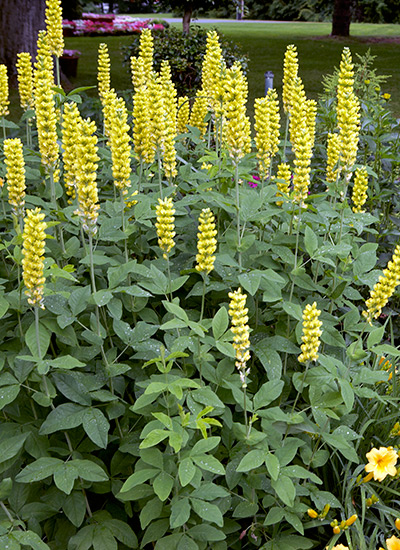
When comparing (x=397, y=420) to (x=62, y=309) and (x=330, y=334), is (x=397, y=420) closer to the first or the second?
(x=330, y=334)

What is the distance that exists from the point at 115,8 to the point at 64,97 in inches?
2212

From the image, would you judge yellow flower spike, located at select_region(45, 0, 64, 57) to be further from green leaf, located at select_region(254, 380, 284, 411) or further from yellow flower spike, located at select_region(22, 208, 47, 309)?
green leaf, located at select_region(254, 380, 284, 411)

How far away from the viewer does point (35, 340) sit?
2.34 meters

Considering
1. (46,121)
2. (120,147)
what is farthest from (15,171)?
(120,147)

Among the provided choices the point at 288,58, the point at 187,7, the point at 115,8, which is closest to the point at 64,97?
the point at 288,58

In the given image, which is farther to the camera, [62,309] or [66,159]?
[66,159]

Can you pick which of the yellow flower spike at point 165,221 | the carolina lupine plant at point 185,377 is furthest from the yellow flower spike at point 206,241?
the yellow flower spike at point 165,221

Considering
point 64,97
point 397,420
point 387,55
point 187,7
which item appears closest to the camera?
point 397,420

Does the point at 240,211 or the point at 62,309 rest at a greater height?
the point at 240,211

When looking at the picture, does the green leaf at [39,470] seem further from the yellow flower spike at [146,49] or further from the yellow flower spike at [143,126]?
the yellow flower spike at [146,49]

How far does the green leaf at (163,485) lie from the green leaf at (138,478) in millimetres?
25

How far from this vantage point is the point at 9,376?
2330mm

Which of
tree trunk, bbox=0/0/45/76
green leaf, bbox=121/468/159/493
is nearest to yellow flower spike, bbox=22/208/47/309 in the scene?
green leaf, bbox=121/468/159/493

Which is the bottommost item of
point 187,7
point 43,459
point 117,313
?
point 43,459
